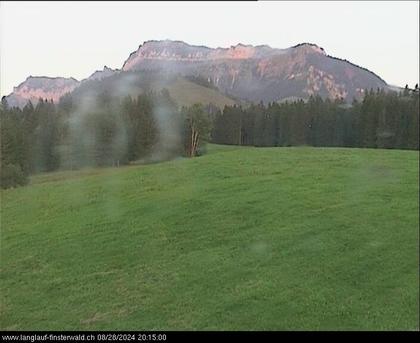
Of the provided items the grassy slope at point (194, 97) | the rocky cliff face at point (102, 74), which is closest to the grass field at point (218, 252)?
the rocky cliff face at point (102, 74)

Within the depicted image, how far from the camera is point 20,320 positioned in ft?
17.9

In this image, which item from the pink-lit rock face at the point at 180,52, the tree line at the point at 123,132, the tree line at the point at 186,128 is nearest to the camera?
the pink-lit rock face at the point at 180,52

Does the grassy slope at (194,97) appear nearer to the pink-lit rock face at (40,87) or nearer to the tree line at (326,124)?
the tree line at (326,124)

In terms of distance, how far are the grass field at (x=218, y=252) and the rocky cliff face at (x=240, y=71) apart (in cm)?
248

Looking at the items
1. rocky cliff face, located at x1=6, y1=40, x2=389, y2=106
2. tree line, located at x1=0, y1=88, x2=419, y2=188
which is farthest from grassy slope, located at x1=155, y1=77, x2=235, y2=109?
rocky cliff face, located at x1=6, y1=40, x2=389, y2=106

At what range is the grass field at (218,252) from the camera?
5.41 m

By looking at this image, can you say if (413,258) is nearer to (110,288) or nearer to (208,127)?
(110,288)

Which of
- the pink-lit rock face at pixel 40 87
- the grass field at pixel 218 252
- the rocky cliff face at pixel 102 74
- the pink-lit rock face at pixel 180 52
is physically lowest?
the grass field at pixel 218 252

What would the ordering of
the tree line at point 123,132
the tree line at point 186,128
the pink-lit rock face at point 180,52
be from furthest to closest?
the tree line at point 123,132, the tree line at point 186,128, the pink-lit rock face at point 180,52

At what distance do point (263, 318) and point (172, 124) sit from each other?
32.5 feet

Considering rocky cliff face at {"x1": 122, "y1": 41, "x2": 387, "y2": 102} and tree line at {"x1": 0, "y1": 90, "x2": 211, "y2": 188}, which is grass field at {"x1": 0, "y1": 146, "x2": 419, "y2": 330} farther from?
rocky cliff face at {"x1": 122, "y1": 41, "x2": 387, "y2": 102}

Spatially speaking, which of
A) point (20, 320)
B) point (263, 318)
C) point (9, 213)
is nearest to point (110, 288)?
point (20, 320)

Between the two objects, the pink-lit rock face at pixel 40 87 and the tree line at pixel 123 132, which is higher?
the pink-lit rock face at pixel 40 87

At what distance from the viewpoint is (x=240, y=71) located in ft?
38.2
